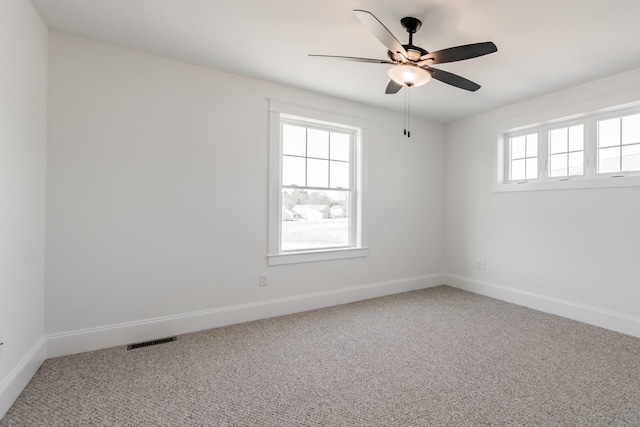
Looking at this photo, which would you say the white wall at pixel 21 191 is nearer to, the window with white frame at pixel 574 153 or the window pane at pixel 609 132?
the window with white frame at pixel 574 153

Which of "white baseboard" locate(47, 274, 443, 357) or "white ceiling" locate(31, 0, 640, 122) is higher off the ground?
"white ceiling" locate(31, 0, 640, 122)

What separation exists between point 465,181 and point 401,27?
290 centimetres

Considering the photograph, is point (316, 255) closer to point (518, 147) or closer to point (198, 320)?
point (198, 320)

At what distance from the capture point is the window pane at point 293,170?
350 centimetres

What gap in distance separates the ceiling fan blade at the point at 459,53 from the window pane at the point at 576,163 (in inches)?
95.5

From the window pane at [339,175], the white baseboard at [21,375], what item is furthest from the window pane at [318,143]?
the white baseboard at [21,375]

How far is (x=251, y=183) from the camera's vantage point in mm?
3203

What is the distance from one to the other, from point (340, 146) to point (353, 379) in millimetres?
2745

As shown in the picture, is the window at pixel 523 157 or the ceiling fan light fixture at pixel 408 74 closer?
the ceiling fan light fixture at pixel 408 74

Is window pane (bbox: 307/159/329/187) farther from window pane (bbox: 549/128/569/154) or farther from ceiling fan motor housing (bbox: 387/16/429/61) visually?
window pane (bbox: 549/128/569/154)

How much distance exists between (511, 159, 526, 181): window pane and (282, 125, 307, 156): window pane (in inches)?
112

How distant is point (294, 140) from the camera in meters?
3.57

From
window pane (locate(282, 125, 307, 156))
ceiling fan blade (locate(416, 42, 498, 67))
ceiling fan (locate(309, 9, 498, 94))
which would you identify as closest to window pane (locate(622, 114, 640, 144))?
ceiling fan (locate(309, 9, 498, 94))

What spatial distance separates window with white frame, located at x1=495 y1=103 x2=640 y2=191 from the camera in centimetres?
307
